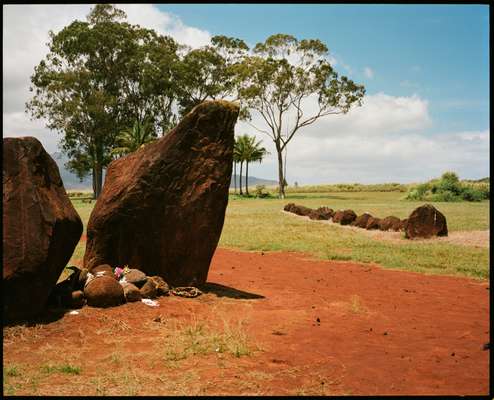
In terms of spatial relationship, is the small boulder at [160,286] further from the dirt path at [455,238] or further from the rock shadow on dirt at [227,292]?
the dirt path at [455,238]

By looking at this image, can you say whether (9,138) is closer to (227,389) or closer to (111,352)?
(111,352)

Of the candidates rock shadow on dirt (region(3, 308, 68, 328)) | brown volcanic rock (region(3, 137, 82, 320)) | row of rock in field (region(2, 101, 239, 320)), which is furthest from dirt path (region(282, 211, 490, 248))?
brown volcanic rock (region(3, 137, 82, 320))

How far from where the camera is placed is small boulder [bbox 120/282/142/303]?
8.38 meters

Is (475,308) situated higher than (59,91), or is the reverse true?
(59,91)

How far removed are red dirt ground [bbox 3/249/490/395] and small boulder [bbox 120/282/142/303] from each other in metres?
0.16

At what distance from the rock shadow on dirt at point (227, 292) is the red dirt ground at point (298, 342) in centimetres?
2

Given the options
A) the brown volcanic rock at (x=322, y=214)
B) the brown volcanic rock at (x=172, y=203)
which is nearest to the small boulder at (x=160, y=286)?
the brown volcanic rock at (x=172, y=203)

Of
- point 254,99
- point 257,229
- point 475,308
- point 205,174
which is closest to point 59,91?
point 254,99

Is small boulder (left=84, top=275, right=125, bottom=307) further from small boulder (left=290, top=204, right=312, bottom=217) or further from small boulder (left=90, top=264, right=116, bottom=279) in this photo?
small boulder (left=290, top=204, right=312, bottom=217)

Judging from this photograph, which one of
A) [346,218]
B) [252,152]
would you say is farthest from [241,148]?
[346,218]

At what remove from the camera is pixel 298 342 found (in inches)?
263

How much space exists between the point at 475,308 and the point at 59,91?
166 ft

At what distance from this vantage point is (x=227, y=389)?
504 cm

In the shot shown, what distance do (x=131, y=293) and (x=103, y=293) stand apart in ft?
1.55
